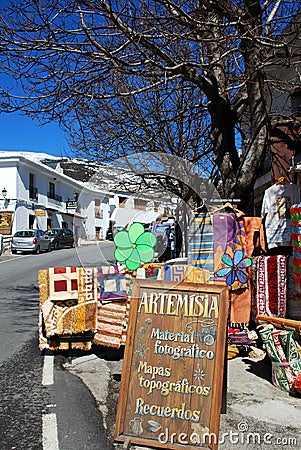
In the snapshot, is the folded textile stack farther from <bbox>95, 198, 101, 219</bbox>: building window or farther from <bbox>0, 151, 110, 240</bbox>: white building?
<bbox>0, 151, 110, 240</bbox>: white building

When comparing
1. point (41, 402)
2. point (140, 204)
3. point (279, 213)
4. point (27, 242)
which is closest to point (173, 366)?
point (140, 204)

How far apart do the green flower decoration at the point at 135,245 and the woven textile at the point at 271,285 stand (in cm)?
235

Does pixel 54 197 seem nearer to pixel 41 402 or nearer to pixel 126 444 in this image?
pixel 41 402

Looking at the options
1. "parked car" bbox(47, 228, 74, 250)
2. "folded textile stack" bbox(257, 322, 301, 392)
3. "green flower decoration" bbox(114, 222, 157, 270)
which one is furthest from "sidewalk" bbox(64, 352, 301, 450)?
"parked car" bbox(47, 228, 74, 250)

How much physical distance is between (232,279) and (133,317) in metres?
2.70

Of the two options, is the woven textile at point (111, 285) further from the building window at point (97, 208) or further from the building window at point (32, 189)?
the building window at point (32, 189)

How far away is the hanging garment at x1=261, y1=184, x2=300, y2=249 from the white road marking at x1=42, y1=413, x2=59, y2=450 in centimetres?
356

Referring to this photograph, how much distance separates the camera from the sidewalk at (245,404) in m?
3.81

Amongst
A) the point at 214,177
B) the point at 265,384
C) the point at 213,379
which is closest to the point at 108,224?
the point at 213,379

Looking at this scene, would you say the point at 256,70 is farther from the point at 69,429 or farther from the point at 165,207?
the point at 69,429

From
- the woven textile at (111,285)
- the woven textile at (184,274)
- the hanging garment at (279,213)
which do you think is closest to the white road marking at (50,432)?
the woven textile at (184,274)

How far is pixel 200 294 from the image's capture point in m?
3.60

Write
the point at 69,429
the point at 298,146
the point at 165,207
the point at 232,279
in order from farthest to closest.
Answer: the point at 298,146
the point at 232,279
the point at 165,207
the point at 69,429

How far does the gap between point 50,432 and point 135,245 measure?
1.61 meters
